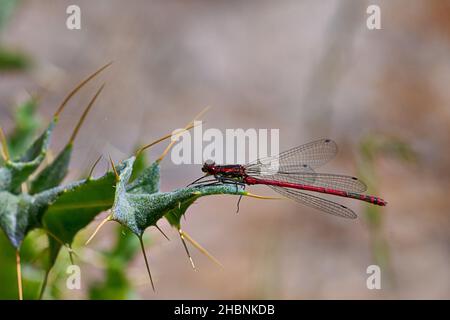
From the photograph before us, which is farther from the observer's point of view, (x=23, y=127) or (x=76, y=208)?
(x=23, y=127)

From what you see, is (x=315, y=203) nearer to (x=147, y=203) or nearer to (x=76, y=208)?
(x=76, y=208)

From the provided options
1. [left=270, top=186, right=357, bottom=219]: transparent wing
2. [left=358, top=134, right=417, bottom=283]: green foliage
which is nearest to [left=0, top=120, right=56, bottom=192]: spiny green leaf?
[left=270, top=186, right=357, bottom=219]: transparent wing

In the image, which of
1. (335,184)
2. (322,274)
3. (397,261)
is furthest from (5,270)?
(397,261)

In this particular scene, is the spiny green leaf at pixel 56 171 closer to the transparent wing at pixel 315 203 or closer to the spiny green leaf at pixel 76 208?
the spiny green leaf at pixel 76 208

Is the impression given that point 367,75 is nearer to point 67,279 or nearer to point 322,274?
point 322,274

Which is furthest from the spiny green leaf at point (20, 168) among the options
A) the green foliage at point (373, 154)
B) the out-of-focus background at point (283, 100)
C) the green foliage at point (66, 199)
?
the out-of-focus background at point (283, 100)

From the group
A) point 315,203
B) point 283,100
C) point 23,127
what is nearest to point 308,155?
point 315,203

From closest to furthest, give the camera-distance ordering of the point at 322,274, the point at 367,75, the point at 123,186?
the point at 123,186
the point at 322,274
the point at 367,75
